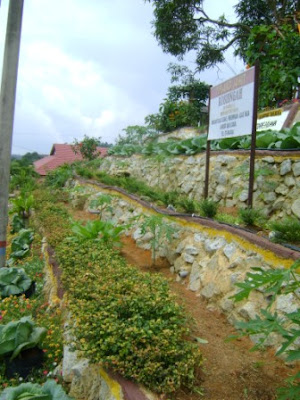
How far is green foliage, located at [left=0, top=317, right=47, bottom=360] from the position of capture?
3.48 m

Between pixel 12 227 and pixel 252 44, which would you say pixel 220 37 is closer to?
pixel 252 44

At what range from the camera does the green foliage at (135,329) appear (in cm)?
255

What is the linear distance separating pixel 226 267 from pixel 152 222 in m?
1.35

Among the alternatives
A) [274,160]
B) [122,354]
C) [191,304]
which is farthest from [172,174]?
[122,354]

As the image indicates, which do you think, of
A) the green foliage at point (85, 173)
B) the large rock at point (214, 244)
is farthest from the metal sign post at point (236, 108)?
the green foliage at point (85, 173)

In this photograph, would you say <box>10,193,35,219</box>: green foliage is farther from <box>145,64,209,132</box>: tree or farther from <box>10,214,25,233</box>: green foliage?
<box>145,64,209,132</box>: tree

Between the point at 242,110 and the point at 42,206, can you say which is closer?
the point at 242,110

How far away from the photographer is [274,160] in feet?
20.3

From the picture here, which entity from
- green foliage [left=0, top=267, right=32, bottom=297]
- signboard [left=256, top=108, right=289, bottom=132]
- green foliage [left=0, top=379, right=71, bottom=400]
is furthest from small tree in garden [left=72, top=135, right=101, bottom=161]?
green foliage [left=0, top=379, right=71, bottom=400]

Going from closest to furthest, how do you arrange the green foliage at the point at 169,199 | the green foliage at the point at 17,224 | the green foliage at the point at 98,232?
1. the green foliage at the point at 98,232
2. the green foliage at the point at 169,199
3. the green foliage at the point at 17,224

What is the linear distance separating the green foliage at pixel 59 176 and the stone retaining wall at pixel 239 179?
16.5 feet

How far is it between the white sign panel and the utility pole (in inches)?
120

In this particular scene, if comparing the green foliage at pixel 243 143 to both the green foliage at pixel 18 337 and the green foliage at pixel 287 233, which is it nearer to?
the green foliage at pixel 287 233

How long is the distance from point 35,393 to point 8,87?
4.59 metres
